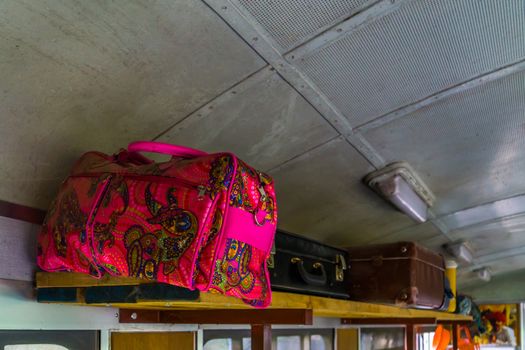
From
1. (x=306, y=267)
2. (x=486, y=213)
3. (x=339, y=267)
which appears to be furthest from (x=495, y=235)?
(x=306, y=267)

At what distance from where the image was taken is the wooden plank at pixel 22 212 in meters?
1.70

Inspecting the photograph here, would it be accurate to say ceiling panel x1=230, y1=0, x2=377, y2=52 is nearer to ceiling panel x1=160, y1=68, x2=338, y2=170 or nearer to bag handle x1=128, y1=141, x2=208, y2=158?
ceiling panel x1=160, y1=68, x2=338, y2=170

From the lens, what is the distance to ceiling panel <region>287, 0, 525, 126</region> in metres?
1.68

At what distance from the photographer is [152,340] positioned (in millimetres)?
2295

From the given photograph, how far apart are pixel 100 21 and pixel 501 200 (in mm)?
2996

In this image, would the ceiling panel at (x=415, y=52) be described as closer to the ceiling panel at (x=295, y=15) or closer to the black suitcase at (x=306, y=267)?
the ceiling panel at (x=295, y=15)

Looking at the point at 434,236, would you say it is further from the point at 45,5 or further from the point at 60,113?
the point at 45,5

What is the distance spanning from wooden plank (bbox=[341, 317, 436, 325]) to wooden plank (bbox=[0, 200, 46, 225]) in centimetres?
275

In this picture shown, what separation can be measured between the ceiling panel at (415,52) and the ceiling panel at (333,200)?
0.42 meters

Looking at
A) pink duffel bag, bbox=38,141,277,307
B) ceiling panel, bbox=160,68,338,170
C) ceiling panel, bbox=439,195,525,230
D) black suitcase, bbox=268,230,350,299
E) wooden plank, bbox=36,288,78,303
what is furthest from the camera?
ceiling panel, bbox=439,195,525,230

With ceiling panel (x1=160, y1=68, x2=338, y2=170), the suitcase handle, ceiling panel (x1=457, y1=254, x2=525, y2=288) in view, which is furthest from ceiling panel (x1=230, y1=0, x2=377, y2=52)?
ceiling panel (x1=457, y1=254, x2=525, y2=288)

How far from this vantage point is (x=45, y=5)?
4.33ft

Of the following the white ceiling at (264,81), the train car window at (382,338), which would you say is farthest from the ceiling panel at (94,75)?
the train car window at (382,338)

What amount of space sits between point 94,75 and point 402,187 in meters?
1.82
